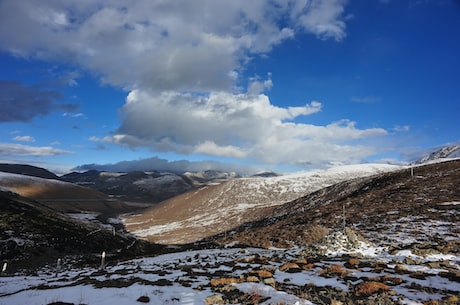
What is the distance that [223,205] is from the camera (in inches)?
5374

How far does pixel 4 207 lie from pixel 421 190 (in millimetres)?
79135

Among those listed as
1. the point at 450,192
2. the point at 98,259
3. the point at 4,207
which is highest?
the point at 450,192

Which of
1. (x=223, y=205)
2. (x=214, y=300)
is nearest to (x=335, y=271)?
(x=214, y=300)

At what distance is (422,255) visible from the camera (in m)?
20.4

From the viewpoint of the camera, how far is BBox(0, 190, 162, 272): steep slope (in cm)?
4397

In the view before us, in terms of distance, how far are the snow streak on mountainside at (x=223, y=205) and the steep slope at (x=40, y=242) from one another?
32.8 m

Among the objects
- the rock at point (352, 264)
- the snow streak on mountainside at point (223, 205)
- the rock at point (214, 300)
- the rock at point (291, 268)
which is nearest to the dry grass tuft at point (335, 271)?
the rock at point (352, 264)

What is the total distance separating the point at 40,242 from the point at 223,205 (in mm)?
91812

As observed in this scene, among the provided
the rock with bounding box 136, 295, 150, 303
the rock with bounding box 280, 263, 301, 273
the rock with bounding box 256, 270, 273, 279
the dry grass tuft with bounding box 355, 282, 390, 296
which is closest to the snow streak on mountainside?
the rock with bounding box 280, 263, 301, 273

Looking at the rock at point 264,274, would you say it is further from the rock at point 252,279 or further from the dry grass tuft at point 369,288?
the dry grass tuft at point 369,288

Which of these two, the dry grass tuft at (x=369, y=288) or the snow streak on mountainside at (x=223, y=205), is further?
the snow streak on mountainside at (x=223, y=205)

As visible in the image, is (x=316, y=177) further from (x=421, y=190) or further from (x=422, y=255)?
(x=422, y=255)

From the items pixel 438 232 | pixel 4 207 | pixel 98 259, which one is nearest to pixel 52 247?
pixel 98 259

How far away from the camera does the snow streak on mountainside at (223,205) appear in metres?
103
